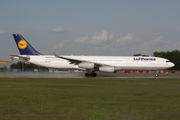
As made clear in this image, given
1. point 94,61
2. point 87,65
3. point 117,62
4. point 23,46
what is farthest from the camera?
point 23,46

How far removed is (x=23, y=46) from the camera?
40375 mm

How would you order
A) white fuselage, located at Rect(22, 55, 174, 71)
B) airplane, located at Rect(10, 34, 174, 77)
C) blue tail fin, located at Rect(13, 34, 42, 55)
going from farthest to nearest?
1. blue tail fin, located at Rect(13, 34, 42, 55)
2. white fuselage, located at Rect(22, 55, 174, 71)
3. airplane, located at Rect(10, 34, 174, 77)

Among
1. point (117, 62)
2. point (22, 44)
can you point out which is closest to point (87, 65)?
point (117, 62)

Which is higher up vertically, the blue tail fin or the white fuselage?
the blue tail fin

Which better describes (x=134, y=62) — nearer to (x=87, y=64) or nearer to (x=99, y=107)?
(x=87, y=64)

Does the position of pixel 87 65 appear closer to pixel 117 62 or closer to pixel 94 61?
pixel 94 61

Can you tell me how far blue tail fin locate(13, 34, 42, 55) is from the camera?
40.3 meters

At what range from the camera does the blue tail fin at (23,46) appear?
4031cm

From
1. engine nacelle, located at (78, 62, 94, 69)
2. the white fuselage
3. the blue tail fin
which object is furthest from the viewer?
the blue tail fin

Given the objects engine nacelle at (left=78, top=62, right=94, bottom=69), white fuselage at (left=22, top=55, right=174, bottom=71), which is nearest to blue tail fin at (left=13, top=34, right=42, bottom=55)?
white fuselage at (left=22, top=55, right=174, bottom=71)

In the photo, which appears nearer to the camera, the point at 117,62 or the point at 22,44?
the point at 117,62

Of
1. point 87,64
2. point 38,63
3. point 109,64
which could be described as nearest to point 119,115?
point 87,64

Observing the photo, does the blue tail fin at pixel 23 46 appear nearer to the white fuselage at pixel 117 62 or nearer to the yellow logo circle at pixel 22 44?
the yellow logo circle at pixel 22 44

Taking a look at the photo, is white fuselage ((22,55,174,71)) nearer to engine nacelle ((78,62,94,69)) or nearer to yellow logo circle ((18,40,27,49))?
yellow logo circle ((18,40,27,49))
